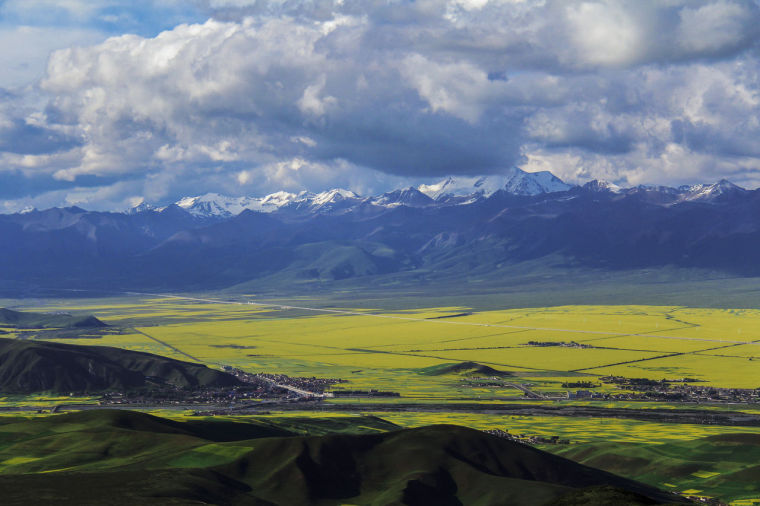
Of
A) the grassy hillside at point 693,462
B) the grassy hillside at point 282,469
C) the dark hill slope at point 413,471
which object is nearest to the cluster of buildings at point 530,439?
the grassy hillside at point 693,462

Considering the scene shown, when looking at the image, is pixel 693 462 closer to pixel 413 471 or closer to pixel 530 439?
pixel 530 439

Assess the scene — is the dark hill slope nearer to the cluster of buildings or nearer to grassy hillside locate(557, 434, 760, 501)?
grassy hillside locate(557, 434, 760, 501)

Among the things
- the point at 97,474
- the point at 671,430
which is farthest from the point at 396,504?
the point at 671,430

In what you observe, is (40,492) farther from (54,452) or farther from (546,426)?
(546,426)

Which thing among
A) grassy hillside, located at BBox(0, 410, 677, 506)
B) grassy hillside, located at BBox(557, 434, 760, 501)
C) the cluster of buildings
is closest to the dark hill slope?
grassy hillside, located at BBox(0, 410, 677, 506)

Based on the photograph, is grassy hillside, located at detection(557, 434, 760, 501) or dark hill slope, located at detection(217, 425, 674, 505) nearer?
dark hill slope, located at detection(217, 425, 674, 505)

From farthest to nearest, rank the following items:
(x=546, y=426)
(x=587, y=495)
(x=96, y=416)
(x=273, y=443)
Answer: (x=546, y=426), (x=96, y=416), (x=273, y=443), (x=587, y=495)

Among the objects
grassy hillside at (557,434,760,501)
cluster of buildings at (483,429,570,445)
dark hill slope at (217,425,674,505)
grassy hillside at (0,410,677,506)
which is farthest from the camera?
cluster of buildings at (483,429,570,445)

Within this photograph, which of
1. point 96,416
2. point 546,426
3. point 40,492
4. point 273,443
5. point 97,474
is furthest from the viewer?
point 546,426

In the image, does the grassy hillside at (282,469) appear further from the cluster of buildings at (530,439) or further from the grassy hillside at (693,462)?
the cluster of buildings at (530,439)
